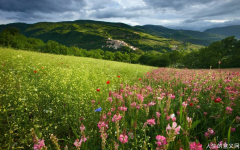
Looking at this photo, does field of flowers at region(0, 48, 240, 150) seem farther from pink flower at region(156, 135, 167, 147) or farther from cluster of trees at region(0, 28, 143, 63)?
cluster of trees at region(0, 28, 143, 63)

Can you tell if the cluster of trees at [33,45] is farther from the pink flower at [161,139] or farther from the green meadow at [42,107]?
the pink flower at [161,139]

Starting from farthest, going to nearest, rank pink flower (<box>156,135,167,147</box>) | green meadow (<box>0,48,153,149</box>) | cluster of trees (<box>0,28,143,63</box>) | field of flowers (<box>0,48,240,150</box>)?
cluster of trees (<box>0,28,143,63</box>)
green meadow (<box>0,48,153,149</box>)
field of flowers (<box>0,48,240,150</box>)
pink flower (<box>156,135,167,147</box>)

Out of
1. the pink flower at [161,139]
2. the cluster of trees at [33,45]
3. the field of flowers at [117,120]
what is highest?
the cluster of trees at [33,45]

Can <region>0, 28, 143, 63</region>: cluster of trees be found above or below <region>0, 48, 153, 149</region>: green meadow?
above

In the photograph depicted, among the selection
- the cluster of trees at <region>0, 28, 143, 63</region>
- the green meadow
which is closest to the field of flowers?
the green meadow

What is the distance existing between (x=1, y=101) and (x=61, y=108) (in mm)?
1330

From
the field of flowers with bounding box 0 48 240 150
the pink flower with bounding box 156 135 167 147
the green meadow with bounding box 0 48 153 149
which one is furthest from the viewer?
the green meadow with bounding box 0 48 153 149

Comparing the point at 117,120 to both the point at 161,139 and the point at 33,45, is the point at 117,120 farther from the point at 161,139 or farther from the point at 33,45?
the point at 33,45

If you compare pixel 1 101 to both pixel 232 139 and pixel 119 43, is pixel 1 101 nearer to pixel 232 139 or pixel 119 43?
pixel 232 139

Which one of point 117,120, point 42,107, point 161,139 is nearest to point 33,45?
point 42,107

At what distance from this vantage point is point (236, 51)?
33656mm

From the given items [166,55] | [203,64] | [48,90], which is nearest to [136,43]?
[166,55]

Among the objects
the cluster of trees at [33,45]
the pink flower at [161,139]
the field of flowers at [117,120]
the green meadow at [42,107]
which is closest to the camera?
the pink flower at [161,139]

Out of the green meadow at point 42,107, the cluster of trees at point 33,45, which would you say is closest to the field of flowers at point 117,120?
the green meadow at point 42,107
